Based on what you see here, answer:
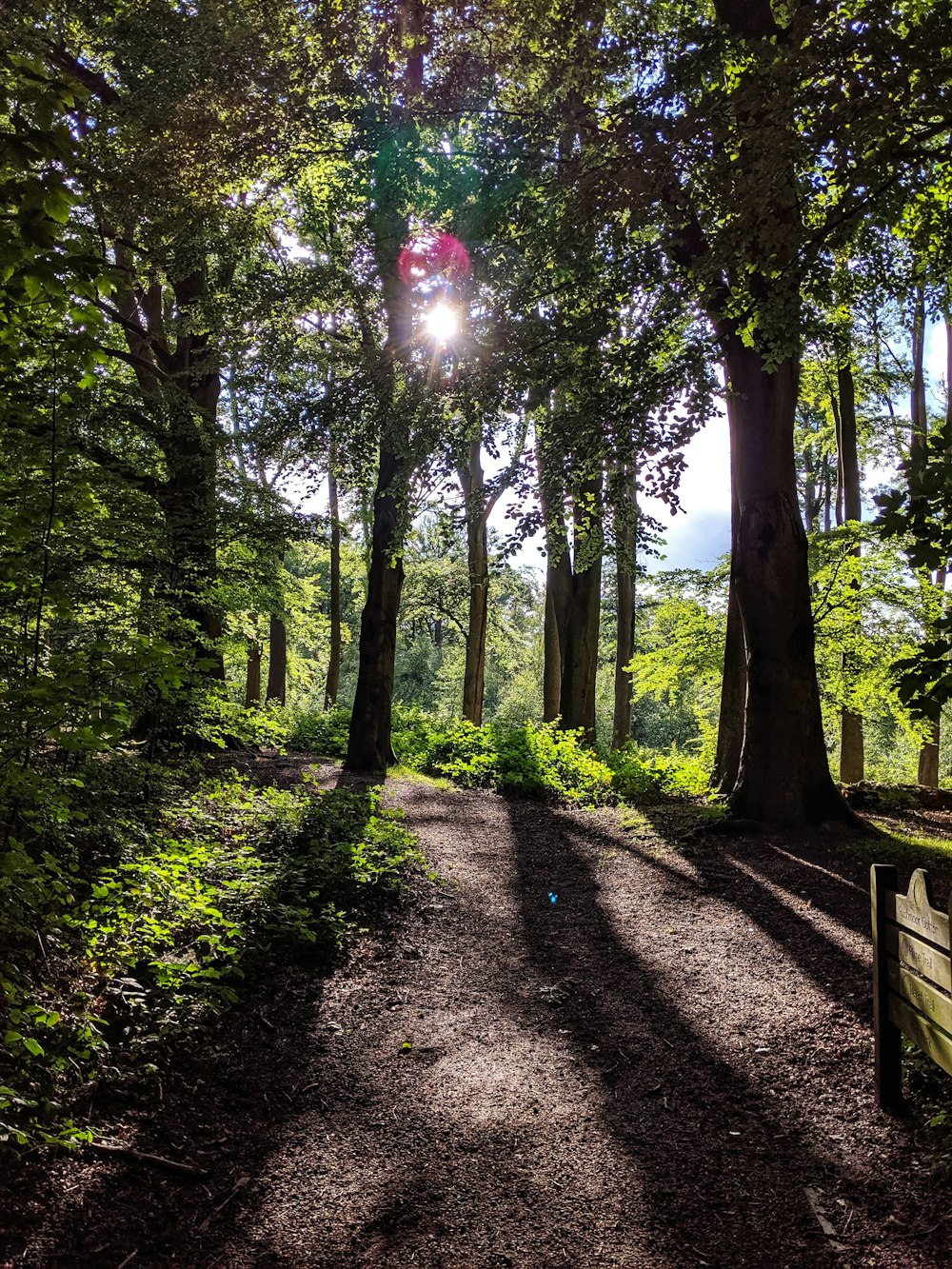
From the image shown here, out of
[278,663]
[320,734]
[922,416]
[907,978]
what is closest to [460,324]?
[907,978]

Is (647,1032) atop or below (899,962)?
below

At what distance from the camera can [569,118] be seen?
664cm

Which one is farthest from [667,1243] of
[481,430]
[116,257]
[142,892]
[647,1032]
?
[116,257]

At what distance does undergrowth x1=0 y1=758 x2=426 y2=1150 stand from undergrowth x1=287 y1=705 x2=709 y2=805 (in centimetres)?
504

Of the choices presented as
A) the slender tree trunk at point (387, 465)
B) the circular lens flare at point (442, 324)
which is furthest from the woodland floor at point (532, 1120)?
the circular lens flare at point (442, 324)

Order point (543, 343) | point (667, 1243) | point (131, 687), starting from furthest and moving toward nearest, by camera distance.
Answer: point (543, 343), point (131, 687), point (667, 1243)

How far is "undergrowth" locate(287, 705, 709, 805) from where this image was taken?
38.0 feet

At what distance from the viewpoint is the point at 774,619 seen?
823 centimetres

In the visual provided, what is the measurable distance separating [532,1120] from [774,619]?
622cm

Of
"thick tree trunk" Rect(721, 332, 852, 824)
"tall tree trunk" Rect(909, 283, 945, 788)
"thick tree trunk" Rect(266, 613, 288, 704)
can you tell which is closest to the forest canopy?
"thick tree trunk" Rect(721, 332, 852, 824)

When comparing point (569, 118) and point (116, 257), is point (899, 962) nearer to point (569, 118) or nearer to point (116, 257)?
point (569, 118)

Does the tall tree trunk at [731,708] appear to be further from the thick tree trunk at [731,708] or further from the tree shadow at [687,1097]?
the tree shadow at [687,1097]

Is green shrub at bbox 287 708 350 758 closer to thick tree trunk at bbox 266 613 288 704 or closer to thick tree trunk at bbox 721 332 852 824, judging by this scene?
thick tree trunk at bbox 266 613 288 704

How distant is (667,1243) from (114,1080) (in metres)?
2.42
